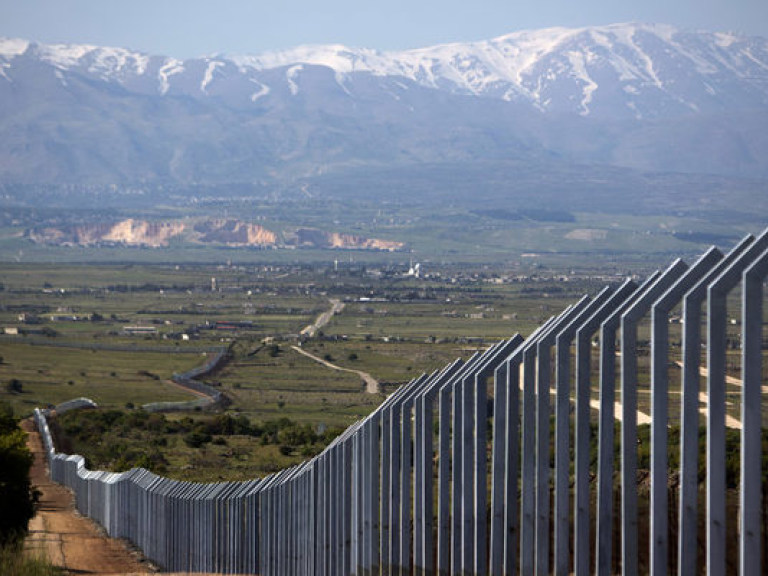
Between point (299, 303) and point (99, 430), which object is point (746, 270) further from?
point (299, 303)

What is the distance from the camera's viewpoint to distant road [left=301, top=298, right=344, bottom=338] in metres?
118

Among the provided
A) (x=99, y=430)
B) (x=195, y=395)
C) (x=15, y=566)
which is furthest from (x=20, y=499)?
(x=195, y=395)

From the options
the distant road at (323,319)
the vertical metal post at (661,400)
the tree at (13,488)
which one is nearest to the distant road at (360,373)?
the distant road at (323,319)

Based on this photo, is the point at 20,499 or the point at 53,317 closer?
the point at 20,499

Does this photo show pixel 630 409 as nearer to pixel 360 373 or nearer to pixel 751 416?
pixel 751 416

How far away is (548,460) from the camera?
27.8 feet

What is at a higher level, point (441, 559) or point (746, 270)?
point (746, 270)

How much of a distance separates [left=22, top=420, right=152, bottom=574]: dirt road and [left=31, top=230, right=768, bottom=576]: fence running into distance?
577 cm

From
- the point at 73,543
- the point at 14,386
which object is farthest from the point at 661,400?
the point at 14,386

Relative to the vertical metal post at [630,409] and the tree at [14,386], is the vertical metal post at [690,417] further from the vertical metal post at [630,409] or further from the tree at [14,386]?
the tree at [14,386]

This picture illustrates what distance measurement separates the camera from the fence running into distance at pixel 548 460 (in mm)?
Answer: 6508

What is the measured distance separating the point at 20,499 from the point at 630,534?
16417 millimetres

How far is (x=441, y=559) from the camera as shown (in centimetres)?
1009

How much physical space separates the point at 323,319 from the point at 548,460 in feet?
414
